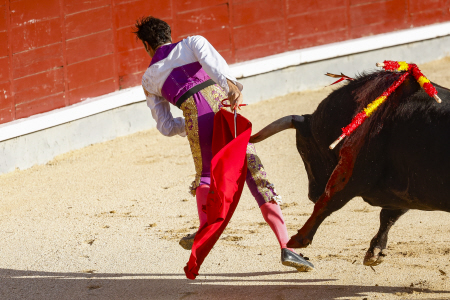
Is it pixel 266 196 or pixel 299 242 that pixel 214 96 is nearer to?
pixel 266 196

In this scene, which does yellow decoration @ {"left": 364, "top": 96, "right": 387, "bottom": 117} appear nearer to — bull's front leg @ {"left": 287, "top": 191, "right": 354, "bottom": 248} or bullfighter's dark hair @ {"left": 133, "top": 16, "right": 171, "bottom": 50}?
bull's front leg @ {"left": 287, "top": 191, "right": 354, "bottom": 248}

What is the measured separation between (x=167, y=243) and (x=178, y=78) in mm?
1127

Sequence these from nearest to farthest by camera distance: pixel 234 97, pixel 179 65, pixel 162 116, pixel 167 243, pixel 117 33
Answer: pixel 234 97
pixel 179 65
pixel 162 116
pixel 167 243
pixel 117 33

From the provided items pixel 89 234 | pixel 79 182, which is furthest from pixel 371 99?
pixel 79 182

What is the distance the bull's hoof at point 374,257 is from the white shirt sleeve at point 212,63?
3.52 ft

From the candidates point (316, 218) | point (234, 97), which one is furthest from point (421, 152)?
point (234, 97)

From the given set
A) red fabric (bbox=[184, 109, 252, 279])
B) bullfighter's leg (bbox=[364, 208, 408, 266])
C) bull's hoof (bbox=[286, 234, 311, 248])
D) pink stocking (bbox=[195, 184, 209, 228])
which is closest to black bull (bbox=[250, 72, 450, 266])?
bull's hoof (bbox=[286, 234, 311, 248])

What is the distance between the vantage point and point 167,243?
379cm

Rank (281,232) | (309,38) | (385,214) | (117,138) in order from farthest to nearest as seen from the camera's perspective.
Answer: (309,38) < (117,138) < (385,214) < (281,232)

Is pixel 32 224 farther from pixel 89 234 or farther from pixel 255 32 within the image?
pixel 255 32

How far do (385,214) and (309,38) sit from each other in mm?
4876

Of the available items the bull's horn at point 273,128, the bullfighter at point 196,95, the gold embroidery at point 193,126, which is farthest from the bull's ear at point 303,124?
the gold embroidery at point 193,126

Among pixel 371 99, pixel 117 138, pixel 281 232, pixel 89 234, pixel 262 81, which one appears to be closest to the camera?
pixel 371 99

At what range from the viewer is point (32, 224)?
165 inches
